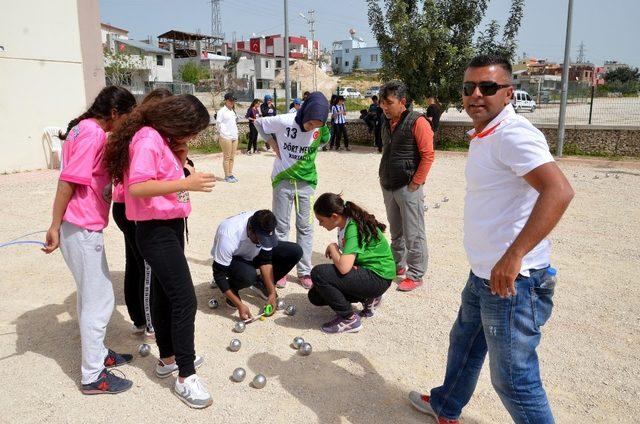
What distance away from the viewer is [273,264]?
197 inches

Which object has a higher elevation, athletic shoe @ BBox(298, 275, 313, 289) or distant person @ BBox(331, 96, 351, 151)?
distant person @ BBox(331, 96, 351, 151)

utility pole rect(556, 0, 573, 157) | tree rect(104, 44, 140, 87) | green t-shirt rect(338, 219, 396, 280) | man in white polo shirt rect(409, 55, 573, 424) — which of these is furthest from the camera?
tree rect(104, 44, 140, 87)

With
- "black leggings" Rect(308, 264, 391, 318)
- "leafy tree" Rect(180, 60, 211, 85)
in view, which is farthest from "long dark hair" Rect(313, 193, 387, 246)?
"leafy tree" Rect(180, 60, 211, 85)

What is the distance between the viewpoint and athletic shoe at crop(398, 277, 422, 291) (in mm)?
5254

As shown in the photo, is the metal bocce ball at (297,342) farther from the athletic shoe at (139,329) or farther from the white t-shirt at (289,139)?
the white t-shirt at (289,139)

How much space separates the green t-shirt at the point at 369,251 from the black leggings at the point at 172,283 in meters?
1.51

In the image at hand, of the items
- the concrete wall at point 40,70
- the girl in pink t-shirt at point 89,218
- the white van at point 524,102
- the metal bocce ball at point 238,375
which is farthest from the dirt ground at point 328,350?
the white van at point 524,102

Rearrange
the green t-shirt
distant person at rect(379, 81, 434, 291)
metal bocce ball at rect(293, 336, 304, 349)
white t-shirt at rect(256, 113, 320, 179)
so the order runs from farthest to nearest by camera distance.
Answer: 1. white t-shirt at rect(256, 113, 320, 179)
2. distant person at rect(379, 81, 434, 291)
3. the green t-shirt
4. metal bocce ball at rect(293, 336, 304, 349)

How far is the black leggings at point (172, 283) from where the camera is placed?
3039mm

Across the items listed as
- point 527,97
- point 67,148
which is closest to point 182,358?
point 67,148

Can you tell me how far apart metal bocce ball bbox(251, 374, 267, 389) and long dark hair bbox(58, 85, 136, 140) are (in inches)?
81.0

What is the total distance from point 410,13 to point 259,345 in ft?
49.6

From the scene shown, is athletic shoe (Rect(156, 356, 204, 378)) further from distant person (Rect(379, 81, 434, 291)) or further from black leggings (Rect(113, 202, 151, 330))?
distant person (Rect(379, 81, 434, 291))

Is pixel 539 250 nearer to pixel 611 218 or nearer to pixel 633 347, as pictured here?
pixel 633 347
